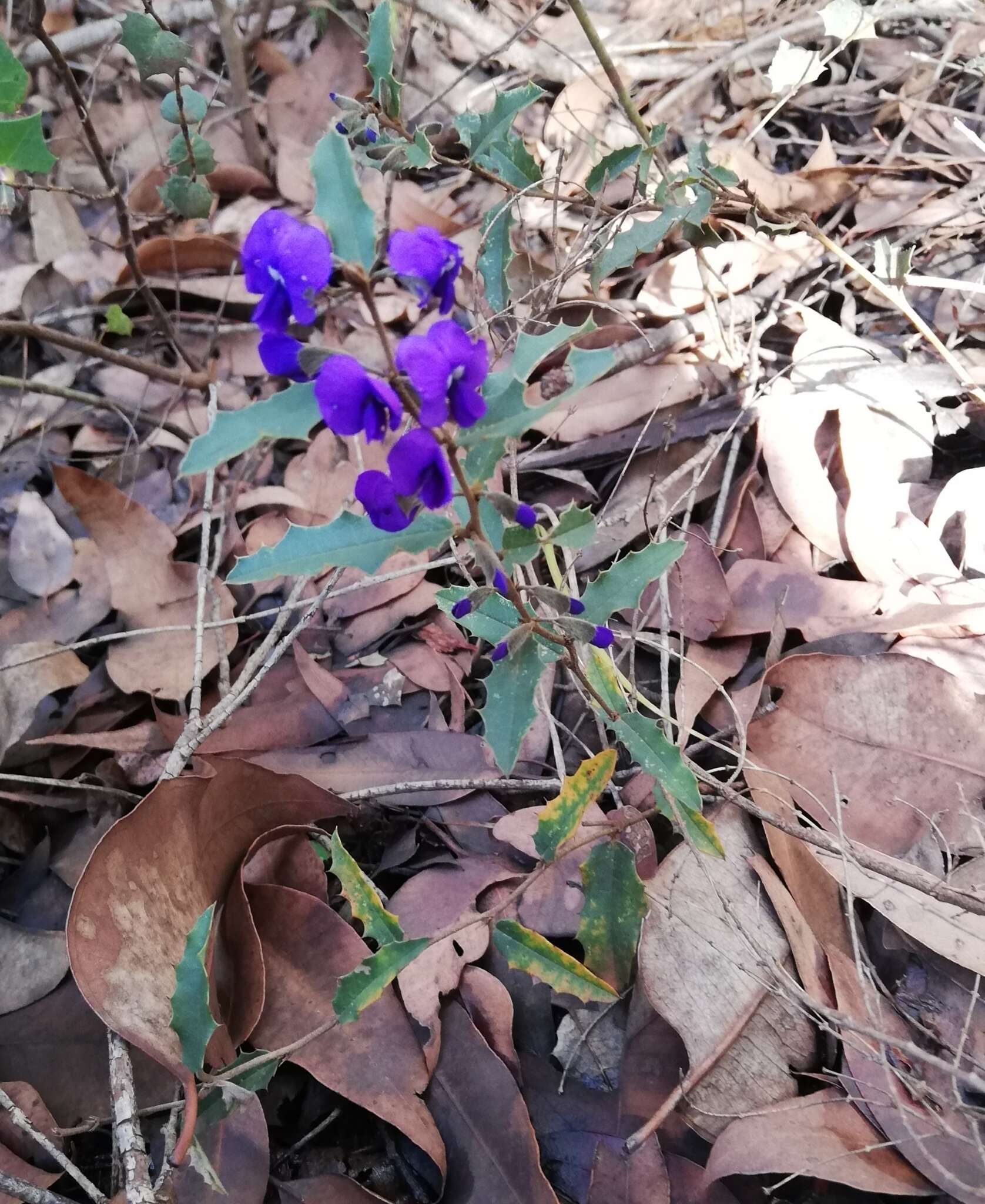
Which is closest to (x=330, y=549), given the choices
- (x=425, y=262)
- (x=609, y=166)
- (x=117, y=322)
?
(x=425, y=262)

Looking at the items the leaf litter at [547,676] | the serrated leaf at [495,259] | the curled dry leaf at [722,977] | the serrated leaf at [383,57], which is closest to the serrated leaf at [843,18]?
the leaf litter at [547,676]

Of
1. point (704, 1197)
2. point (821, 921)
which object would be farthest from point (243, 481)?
point (704, 1197)

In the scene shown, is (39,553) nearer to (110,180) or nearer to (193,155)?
(110,180)

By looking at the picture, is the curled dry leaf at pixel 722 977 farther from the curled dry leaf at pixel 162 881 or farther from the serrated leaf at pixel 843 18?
the serrated leaf at pixel 843 18

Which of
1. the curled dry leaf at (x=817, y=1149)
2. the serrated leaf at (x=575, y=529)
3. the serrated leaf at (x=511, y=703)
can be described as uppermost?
the serrated leaf at (x=575, y=529)

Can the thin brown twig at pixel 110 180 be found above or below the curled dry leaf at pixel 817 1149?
above

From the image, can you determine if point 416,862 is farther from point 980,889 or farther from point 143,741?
point 980,889

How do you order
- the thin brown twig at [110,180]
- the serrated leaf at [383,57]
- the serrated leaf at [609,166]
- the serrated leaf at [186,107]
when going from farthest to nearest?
the serrated leaf at [186,107] < the thin brown twig at [110,180] < the serrated leaf at [609,166] < the serrated leaf at [383,57]
